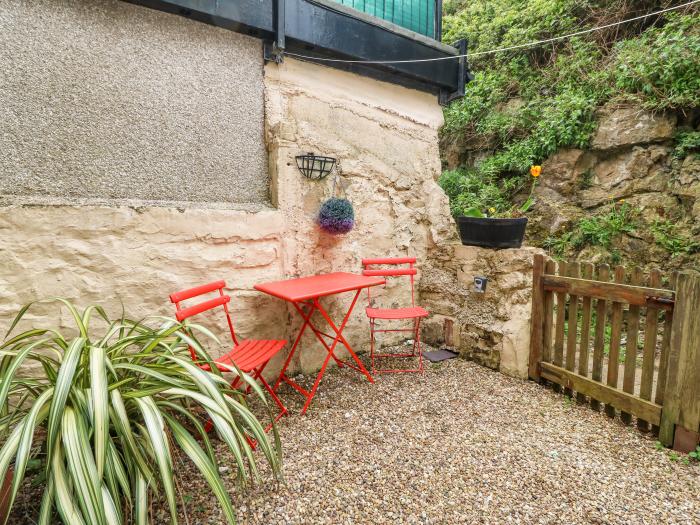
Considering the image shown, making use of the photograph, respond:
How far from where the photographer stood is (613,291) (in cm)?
232

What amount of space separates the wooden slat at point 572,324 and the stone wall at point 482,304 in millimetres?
312

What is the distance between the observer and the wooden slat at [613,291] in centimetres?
209

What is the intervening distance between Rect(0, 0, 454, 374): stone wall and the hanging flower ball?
0.51 feet

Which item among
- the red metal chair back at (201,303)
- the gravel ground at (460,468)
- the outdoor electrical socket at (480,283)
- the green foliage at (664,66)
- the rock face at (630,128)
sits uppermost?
the green foliage at (664,66)

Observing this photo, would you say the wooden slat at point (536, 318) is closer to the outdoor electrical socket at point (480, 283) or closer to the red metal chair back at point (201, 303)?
the outdoor electrical socket at point (480, 283)

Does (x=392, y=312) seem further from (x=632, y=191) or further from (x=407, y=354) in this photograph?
(x=632, y=191)

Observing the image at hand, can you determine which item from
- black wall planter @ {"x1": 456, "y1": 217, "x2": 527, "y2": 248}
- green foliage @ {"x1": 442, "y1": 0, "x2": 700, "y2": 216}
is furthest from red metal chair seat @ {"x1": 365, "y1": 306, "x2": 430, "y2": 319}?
green foliage @ {"x1": 442, "y1": 0, "x2": 700, "y2": 216}

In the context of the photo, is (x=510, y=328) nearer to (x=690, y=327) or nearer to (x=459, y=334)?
(x=459, y=334)

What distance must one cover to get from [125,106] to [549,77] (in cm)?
567

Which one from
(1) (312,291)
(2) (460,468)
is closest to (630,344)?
(2) (460,468)

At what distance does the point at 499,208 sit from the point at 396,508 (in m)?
4.84

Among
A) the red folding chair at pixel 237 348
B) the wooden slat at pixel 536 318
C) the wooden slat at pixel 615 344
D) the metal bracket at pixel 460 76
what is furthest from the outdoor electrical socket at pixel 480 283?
the metal bracket at pixel 460 76

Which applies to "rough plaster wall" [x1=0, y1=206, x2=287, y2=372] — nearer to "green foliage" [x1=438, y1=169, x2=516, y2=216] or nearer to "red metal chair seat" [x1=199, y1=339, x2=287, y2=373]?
"red metal chair seat" [x1=199, y1=339, x2=287, y2=373]

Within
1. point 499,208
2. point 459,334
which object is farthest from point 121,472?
point 499,208
